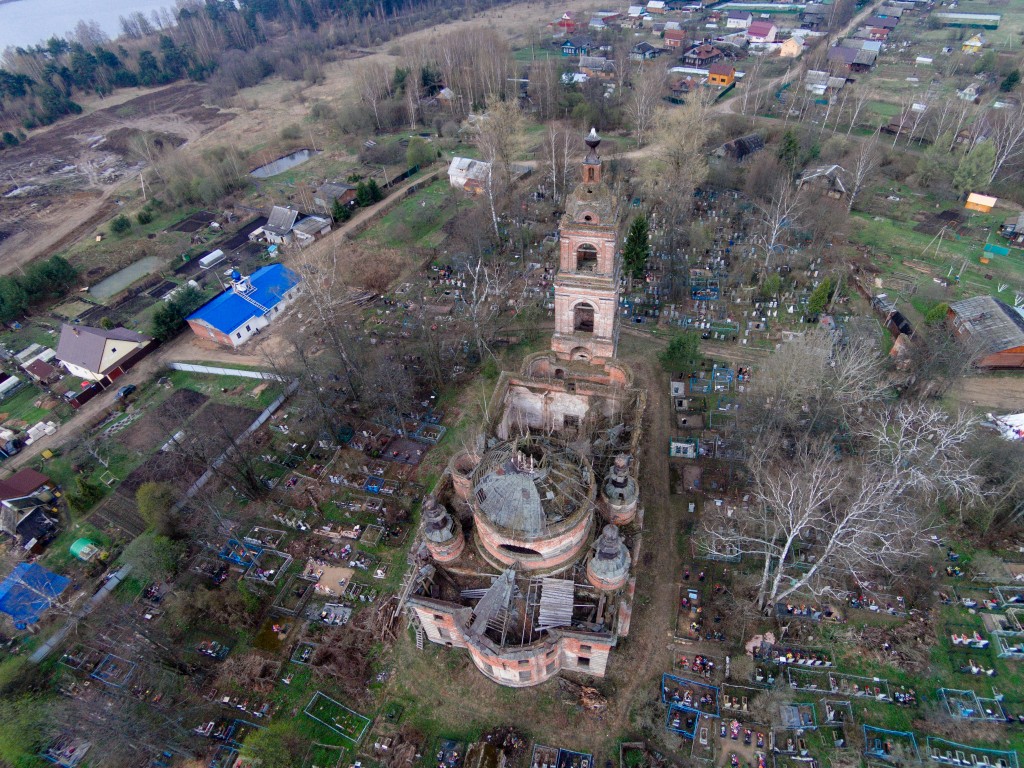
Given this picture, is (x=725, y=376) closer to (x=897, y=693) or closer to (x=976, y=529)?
(x=976, y=529)

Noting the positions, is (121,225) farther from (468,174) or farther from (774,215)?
(774,215)

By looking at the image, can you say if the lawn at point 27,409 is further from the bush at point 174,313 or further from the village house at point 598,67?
the village house at point 598,67

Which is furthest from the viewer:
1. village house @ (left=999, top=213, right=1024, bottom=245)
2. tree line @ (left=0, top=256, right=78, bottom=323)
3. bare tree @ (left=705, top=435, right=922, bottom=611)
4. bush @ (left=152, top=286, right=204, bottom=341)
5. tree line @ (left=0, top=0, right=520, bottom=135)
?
tree line @ (left=0, top=0, right=520, bottom=135)

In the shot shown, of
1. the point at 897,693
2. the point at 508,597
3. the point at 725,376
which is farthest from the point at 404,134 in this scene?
the point at 897,693

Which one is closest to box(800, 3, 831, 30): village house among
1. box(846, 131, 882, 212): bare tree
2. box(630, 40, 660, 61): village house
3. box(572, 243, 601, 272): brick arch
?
box(630, 40, 660, 61): village house

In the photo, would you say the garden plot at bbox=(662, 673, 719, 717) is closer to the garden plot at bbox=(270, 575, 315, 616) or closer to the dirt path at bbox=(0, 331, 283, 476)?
the garden plot at bbox=(270, 575, 315, 616)
